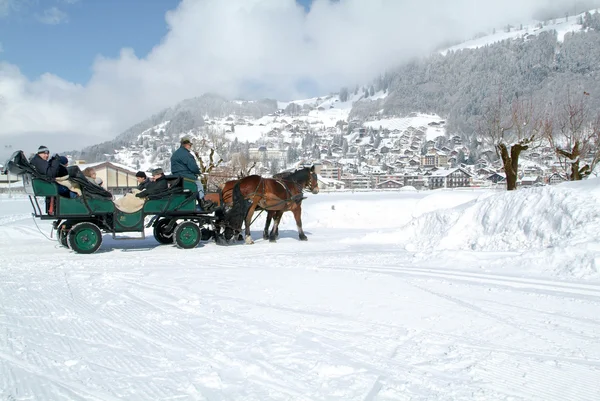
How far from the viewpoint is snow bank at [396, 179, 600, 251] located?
750cm

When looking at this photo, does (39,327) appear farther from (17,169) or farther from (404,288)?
(17,169)

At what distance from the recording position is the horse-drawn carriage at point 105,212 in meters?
8.49

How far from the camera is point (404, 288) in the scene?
19.5ft

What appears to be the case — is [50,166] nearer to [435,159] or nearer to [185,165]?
[185,165]

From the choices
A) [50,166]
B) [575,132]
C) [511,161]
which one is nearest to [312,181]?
[50,166]

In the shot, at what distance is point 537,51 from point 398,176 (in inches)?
4484

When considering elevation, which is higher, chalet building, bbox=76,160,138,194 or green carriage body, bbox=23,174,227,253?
chalet building, bbox=76,160,138,194

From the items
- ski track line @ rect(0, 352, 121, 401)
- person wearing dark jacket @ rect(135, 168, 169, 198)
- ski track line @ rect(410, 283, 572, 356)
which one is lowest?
ski track line @ rect(410, 283, 572, 356)

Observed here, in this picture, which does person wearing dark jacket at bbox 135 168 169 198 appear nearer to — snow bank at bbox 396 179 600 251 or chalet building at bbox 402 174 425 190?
snow bank at bbox 396 179 600 251

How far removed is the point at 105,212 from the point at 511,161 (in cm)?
2065

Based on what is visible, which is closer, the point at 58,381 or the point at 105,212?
Result: the point at 58,381

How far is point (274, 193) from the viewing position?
11.5m

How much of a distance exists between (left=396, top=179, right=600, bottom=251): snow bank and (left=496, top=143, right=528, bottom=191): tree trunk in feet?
43.0

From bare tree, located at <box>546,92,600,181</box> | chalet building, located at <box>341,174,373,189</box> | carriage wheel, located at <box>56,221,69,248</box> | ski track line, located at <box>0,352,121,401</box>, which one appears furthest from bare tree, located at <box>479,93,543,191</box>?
chalet building, located at <box>341,174,373,189</box>
